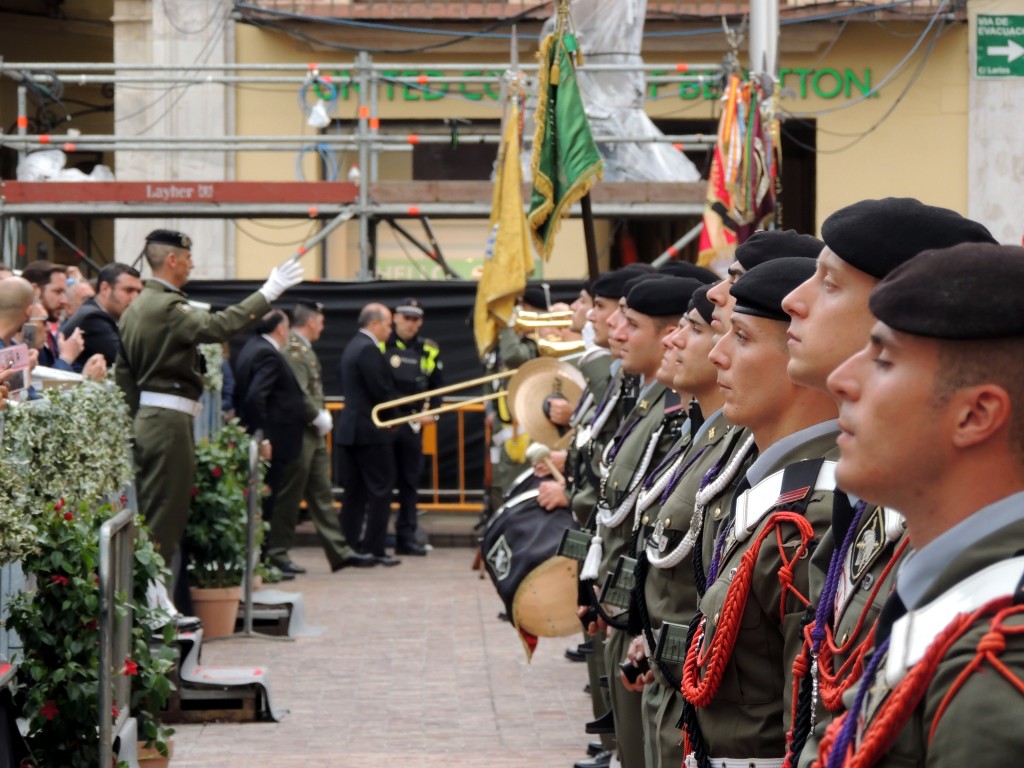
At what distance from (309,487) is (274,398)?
2.95 ft

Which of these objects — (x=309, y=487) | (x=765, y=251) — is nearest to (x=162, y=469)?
(x=309, y=487)

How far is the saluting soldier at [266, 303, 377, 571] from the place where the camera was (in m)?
13.4

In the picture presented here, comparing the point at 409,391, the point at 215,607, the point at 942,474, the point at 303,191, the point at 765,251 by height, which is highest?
the point at 303,191

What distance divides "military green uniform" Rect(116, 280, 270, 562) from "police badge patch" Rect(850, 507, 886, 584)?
6.54m

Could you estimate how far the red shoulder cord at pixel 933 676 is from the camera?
209cm

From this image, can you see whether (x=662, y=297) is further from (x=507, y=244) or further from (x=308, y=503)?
(x=308, y=503)

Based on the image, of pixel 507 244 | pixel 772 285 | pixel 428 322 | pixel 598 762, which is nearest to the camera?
pixel 772 285

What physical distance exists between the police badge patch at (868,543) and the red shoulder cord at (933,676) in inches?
23.0

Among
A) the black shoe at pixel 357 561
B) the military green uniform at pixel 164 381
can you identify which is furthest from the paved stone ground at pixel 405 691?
the military green uniform at pixel 164 381

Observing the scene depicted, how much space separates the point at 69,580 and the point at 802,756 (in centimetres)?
373

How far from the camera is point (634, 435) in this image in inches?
247

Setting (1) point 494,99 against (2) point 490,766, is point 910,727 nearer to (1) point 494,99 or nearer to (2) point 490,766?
(2) point 490,766

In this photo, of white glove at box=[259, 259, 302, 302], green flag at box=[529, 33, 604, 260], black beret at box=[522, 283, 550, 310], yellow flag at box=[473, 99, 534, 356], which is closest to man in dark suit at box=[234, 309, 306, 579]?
black beret at box=[522, 283, 550, 310]

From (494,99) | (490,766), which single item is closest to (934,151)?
(494,99)
